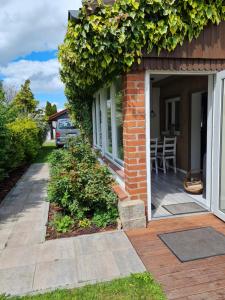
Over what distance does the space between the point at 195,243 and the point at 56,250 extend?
6.13 feet

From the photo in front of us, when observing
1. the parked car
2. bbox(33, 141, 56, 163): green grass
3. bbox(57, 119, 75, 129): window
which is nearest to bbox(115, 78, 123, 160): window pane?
bbox(33, 141, 56, 163): green grass

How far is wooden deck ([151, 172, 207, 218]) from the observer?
4693 millimetres

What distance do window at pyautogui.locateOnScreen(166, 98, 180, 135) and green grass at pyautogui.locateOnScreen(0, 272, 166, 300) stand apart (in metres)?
5.92

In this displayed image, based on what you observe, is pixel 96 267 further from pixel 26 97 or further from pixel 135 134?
pixel 26 97

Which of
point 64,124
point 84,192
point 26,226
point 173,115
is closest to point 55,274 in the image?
point 84,192

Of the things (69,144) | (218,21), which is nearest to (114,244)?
(69,144)

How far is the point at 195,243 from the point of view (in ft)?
11.2

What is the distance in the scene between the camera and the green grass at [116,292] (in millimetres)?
2461

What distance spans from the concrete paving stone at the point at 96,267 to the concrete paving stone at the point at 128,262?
0.06 meters

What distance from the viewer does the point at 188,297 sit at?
7.93 ft

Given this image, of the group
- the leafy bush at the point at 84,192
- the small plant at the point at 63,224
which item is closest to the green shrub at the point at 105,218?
the leafy bush at the point at 84,192

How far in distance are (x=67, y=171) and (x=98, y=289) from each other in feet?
7.70

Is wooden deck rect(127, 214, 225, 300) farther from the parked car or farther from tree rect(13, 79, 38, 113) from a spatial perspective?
tree rect(13, 79, 38, 113)

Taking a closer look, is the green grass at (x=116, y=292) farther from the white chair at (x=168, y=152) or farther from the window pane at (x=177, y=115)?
the window pane at (x=177, y=115)
